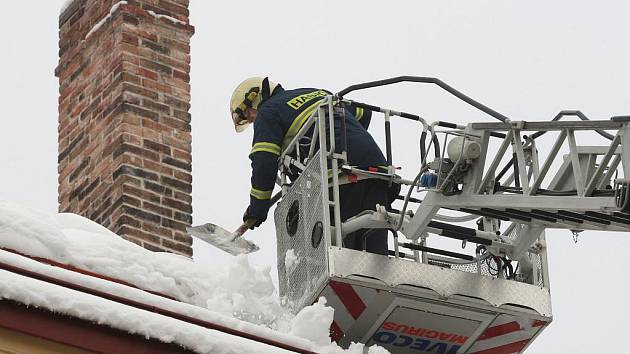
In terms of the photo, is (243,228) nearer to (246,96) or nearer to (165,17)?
(246,96)

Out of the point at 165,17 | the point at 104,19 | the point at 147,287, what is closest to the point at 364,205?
the point at 147,287

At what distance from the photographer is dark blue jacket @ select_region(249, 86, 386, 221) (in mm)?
11672

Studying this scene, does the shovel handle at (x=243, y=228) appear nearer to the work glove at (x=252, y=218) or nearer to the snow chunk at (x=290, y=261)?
the work glove at (x=252, y=218)

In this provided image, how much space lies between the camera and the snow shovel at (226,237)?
11836 millimetres

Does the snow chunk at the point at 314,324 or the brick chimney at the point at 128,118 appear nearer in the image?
the snow chunk at the point at 314,324

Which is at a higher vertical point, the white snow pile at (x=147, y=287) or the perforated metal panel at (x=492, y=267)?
the perforated metal panel at (x=492, y=267)

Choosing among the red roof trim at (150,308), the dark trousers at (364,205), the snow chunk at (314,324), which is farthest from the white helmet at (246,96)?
the red roof trim at (150,308)

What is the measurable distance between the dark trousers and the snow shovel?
70 cm

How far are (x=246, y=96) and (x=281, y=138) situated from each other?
0.93 metres

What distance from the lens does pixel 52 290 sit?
8.31m

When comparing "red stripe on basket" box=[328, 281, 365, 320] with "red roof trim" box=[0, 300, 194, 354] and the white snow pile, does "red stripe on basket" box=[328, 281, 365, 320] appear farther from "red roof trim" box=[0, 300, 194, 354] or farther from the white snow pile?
"red roof trim" box=[0, 300, 194, 354]

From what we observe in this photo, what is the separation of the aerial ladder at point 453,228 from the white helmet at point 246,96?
1.02 metres

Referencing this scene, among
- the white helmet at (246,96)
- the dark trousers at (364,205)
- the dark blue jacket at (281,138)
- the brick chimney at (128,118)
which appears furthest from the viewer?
the white helmet at (246,96)

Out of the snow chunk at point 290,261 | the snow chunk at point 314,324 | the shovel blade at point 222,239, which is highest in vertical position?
the shovel blade at point 222,239
